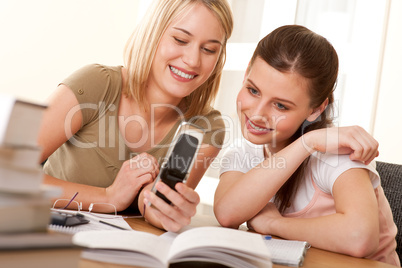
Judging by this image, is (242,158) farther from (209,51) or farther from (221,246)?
(221,246)

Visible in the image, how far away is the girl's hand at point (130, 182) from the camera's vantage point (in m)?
1.24

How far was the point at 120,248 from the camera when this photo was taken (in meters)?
0.65

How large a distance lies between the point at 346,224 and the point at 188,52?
767mm

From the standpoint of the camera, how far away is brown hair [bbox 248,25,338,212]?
4.25ft

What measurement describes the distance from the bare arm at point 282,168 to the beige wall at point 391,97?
120 centimetres

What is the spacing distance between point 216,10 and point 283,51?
0.29 metres

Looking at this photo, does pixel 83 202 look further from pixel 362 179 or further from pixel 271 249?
pixel 362 179

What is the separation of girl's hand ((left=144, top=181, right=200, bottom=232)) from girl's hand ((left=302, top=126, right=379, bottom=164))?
1.35 feet

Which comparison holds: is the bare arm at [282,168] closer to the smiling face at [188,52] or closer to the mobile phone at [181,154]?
the mobile phone at [181,154]

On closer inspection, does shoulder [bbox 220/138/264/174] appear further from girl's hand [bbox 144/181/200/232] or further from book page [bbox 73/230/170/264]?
book page [bbox 73/230/170/264]

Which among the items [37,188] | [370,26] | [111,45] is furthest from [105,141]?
[111,45]

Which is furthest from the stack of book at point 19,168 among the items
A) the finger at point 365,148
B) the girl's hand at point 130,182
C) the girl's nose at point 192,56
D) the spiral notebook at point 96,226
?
the girl's nose at point 192,56

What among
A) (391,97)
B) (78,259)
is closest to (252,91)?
(78,259)

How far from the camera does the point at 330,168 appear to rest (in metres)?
1.21
